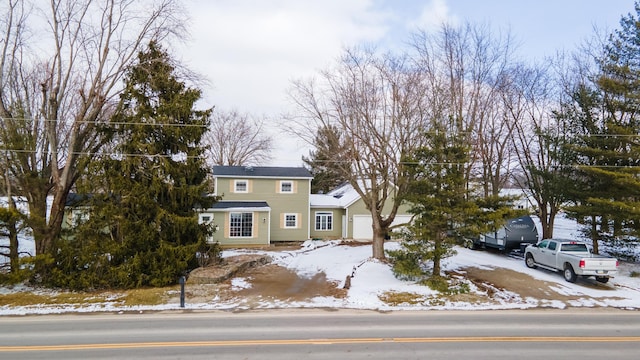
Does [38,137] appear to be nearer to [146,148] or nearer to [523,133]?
[146,148]

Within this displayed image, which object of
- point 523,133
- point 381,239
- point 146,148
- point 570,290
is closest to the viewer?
point 570,290

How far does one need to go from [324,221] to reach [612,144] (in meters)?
19.3

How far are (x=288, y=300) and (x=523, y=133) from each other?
20598 mm

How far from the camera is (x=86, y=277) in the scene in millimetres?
14023

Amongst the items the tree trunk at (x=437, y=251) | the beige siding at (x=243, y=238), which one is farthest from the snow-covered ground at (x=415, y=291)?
the beige siding at (x=243, y=238)

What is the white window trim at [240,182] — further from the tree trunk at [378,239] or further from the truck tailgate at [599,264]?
the truck tailgate at [599,264]

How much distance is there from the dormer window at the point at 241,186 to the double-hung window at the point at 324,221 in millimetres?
6160

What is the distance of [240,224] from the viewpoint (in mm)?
26688

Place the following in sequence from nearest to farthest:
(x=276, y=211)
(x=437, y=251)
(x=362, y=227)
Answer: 1. (x=437, y=251)
2. (x=276, y=211)
3. (x=362, y=227)

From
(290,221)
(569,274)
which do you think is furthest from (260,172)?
(569,274)

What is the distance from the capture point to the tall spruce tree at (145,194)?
46.8ft

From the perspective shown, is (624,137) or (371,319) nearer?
(371,319)

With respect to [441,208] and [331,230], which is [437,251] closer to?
[441,208]

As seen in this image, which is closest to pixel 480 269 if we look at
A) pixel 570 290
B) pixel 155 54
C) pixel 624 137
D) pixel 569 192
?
pixel 570 290
